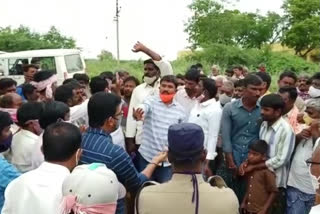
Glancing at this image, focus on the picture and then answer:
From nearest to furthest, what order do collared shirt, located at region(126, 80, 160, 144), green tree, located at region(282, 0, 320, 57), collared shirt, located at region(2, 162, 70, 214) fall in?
collared shirt, located at region(2, 162, 70, 214)
collared shirt, located at region(126, 80, 160, 144)
green tree, located at region(282, 0, 320, 57)

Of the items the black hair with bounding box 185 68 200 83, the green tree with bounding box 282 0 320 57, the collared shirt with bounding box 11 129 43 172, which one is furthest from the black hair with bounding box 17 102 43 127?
the green tree with bounding box 282 0 320 57

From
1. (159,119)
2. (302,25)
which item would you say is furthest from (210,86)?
(302,25)

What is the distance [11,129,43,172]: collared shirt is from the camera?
13.2 feet

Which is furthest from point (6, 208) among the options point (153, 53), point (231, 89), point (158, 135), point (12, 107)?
point (231, 89)

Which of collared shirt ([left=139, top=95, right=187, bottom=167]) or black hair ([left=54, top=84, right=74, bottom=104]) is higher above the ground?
black hair ([left=54, top=84, right=74, bottom=104])

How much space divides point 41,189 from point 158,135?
2715 mm

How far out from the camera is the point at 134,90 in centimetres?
613

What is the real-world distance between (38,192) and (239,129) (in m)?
2.94

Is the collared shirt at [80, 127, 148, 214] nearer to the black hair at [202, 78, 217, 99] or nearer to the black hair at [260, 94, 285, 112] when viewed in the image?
the black hair at [260, 94, 285, 112]

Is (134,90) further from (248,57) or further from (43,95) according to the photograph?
(248,57)

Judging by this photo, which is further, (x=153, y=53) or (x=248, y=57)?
(x=248, y=57)

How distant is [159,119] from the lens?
214 inches

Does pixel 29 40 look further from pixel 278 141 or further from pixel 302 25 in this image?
pixel 278 141

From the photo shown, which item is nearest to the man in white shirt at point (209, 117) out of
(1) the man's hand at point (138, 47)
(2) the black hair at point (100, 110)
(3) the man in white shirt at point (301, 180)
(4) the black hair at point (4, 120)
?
(1) the man's hand at point (138, 47)
